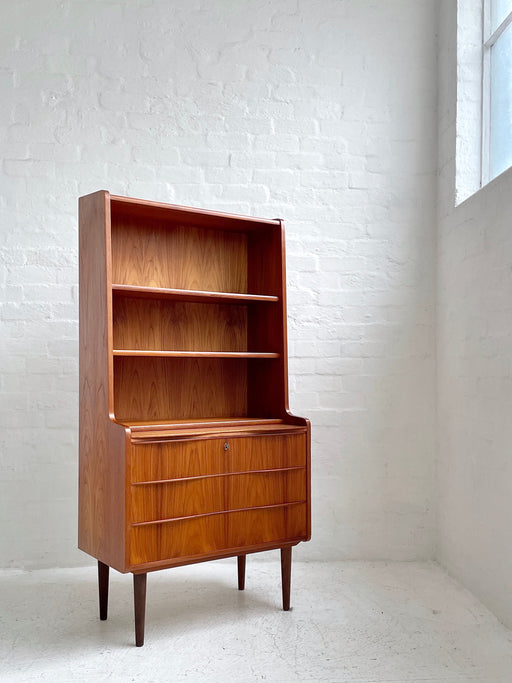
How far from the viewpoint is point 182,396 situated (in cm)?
324

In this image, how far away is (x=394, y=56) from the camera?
3.79 m

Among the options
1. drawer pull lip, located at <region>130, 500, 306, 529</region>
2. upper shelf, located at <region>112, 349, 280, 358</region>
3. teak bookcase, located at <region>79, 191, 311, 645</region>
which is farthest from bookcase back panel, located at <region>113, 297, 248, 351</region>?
drawer pull lip, located at <region>130, 500, 306, 529</region>

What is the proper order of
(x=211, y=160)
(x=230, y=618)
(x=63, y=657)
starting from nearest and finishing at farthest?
(x=63, y=657)
(x=230, y=618)
(x=211, y=160)

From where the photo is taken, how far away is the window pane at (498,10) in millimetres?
3331

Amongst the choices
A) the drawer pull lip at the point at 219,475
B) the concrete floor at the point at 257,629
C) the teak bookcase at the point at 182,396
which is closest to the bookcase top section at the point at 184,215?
the teak bookcase at the point at 182,396

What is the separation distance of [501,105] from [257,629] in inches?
101

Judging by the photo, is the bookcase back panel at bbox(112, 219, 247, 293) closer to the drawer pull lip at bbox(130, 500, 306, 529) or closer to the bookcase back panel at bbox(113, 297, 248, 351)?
the bookcase back panel at bbox(113, 297, 248, 351)

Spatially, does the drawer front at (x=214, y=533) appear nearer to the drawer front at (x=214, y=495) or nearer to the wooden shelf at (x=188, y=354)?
the drawer front at (x=214, y=495)

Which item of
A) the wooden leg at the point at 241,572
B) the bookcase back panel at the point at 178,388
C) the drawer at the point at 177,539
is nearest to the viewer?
the drawer at the point at 177,539

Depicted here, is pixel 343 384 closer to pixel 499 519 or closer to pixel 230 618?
pixel 499 519

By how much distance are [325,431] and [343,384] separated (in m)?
0.26

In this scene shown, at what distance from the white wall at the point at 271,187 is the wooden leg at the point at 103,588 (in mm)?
698

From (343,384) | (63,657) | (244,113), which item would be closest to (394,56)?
(244,113)

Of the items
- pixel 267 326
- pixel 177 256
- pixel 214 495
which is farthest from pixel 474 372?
pixel 177 256
